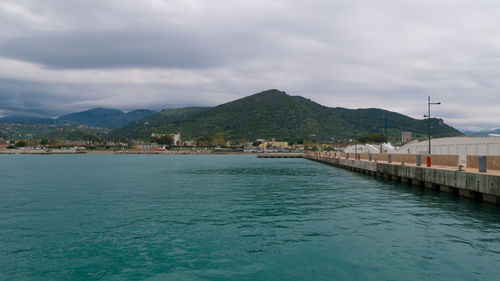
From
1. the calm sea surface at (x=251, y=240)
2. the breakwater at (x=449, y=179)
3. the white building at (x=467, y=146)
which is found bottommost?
the calm sea surface at (x=251, y=240)

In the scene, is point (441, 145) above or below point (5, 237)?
above

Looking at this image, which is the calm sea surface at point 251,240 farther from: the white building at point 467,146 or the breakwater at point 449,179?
the white building at point 467,146

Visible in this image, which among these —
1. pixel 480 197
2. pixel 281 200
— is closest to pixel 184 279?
pixel 281 200

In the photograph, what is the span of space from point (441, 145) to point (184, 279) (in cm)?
5183

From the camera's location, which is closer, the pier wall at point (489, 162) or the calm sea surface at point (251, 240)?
the calm sea surface at point (251, 240)

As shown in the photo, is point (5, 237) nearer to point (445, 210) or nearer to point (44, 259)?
point (44, 259)

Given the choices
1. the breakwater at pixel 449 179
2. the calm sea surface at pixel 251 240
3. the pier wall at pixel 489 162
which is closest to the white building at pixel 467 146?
the breakwater at pixel 449 179

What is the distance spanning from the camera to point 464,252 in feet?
49.3

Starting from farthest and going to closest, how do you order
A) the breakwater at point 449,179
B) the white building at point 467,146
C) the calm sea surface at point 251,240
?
the white building at point 467,146 < the breakwater at point 449,179 < the calm sea surface at point 251,240

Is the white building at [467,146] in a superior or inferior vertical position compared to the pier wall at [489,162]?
superior

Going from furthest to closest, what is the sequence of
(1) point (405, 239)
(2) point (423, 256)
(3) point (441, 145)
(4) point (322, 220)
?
(3) point (441, 145) → (4) point (322, 220) → (1) point (405, 239) → (2) point (423, 256)

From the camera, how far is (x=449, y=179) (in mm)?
30516

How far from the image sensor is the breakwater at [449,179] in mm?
24891

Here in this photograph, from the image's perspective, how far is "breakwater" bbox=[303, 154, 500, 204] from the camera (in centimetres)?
2489
